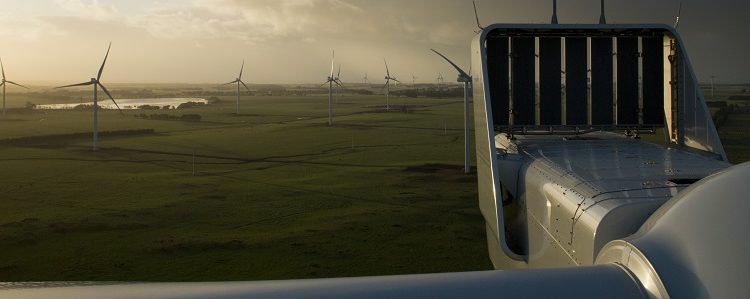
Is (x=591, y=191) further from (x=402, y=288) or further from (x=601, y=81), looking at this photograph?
(x=601, y=81)

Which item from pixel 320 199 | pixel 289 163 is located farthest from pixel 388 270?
pixel 289 163

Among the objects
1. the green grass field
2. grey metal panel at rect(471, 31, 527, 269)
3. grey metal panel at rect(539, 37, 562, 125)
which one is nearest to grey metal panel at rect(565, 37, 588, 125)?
grey metal panel at rect(539, 37, 562, 125)

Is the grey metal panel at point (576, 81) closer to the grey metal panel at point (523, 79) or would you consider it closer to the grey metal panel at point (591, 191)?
the grey metal panel at point (523, 79)

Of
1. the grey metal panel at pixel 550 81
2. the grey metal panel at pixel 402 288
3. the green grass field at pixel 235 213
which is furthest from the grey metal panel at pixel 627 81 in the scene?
the grey metal panel at pixel 402 288

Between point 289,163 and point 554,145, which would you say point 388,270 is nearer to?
point 554,145

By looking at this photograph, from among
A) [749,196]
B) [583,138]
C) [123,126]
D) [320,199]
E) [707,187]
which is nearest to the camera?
[749,196]

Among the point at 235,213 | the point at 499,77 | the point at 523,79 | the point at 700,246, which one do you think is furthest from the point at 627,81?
the point at 235,213
